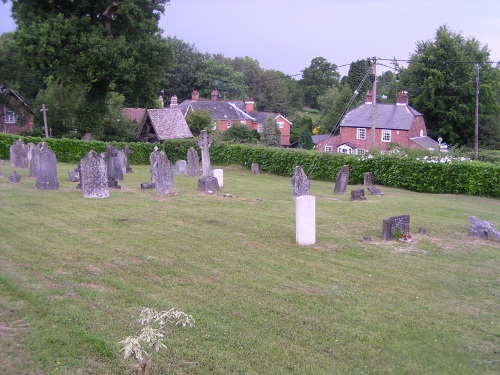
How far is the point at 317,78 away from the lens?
93875mm

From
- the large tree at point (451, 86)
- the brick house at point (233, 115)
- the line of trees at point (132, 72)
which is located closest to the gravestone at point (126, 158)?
the line of trees at point (132, 72)

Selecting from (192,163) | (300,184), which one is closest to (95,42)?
(192,163)

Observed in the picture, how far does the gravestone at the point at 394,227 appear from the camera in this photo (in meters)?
12.6

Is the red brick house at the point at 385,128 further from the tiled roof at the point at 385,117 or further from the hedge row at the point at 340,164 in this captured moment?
the hedge row at the point at 340,164

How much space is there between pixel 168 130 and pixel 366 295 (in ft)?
121

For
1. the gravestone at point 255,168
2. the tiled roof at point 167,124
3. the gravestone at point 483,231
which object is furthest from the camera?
the tiled roof at point 167,124

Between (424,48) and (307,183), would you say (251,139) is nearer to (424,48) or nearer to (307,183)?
(424,48)

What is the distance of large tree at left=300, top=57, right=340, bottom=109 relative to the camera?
93125mm

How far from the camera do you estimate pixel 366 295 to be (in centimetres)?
841

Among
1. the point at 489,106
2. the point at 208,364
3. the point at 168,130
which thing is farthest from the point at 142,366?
the point at 489,106

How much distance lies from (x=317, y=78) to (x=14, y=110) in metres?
57.9

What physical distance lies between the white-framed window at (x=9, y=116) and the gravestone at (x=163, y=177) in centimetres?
3775

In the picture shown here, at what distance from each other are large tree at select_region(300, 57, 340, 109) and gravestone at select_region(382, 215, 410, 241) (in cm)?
8193

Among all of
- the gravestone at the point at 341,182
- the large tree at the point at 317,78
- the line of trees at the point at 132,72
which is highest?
the large tree at the point at 317,78
